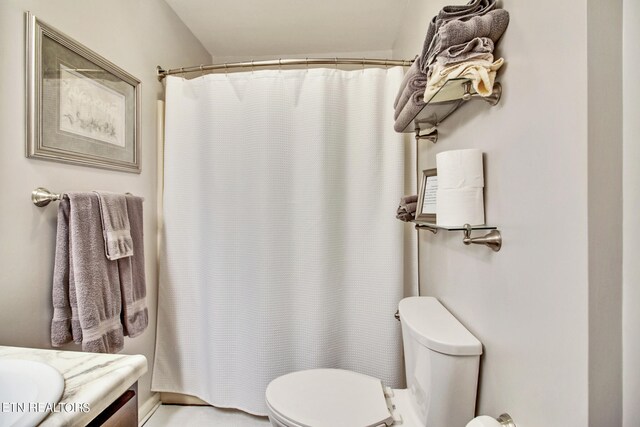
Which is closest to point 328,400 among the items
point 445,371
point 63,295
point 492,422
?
point 445,371

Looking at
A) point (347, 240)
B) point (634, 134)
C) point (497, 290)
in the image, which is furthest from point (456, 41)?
point (347, 240)

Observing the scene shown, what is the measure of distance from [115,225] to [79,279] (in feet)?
0.81

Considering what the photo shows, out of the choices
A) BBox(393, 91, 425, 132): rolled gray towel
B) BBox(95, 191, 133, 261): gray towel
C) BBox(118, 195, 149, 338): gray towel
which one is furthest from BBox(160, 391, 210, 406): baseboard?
BBox(393, 91, 425, 132): rolled gray towel

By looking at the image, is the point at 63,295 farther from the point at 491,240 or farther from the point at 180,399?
the point at 491,240

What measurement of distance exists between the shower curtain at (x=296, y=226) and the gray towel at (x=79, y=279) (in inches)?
22.1

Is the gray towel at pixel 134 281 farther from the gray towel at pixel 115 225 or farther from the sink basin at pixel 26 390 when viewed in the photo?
the sink basin at pixel 26 390

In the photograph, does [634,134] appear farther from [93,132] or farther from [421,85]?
[93,132]

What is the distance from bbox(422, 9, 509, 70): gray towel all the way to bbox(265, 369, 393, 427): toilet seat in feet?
3.86

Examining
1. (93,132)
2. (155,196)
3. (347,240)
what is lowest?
(347,240)

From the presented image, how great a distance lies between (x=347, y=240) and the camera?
158cm

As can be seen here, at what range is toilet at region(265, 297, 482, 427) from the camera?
2.66 feet

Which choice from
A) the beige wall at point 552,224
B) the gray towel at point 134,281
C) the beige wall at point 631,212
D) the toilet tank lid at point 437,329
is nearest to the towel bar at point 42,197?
the gray towel at point 134,281

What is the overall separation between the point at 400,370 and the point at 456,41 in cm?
152

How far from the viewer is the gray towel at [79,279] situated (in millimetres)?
1027
